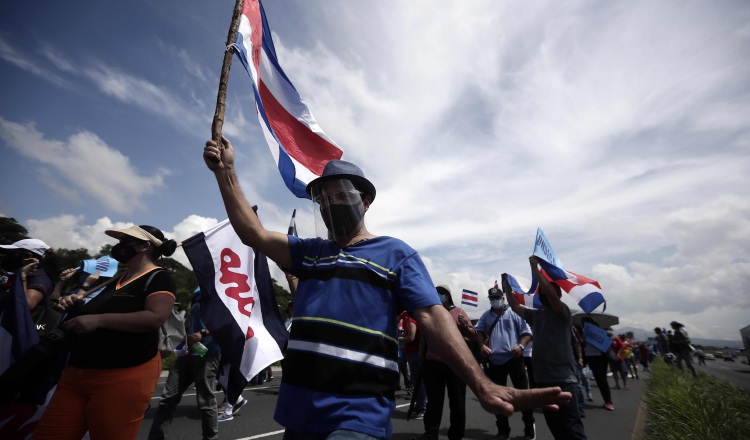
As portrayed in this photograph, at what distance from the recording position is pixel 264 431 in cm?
574

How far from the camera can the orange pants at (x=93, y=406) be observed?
8.30 ft

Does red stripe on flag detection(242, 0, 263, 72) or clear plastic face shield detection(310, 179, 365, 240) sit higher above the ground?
red stripe on flag detection(242, 0, 263, 72)

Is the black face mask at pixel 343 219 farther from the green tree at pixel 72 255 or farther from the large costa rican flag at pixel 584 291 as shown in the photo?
the green tree at pixel 72 255

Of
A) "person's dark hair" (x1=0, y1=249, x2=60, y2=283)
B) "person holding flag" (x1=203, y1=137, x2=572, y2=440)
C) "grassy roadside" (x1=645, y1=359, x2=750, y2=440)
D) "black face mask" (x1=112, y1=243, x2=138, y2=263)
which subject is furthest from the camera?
"grassy roadside" (x1=645, y1=359, x2=750, y2=440)

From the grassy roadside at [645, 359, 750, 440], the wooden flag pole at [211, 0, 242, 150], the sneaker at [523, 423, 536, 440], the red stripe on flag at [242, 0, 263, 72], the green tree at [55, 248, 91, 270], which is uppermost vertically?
the green tree at [55, 248, 91, 270]

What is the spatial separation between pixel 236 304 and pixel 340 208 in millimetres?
1814

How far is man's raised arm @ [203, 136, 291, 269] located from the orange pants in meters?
1.55

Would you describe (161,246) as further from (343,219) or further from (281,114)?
(343,219)

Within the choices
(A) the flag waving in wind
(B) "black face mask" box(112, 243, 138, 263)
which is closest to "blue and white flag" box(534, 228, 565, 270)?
(A) the flag waving in wind

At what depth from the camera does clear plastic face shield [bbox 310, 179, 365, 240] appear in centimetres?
215

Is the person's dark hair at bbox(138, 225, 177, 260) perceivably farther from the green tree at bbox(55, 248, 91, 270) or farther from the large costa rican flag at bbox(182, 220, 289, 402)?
the green tree at bbox(55, 248, 91, 270)

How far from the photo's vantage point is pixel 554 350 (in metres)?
4.12

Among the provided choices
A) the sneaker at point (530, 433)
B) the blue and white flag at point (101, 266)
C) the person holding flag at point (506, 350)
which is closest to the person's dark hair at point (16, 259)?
the blue and white flag at point (101, 266)

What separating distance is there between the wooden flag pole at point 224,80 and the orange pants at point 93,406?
1790 millimetres
